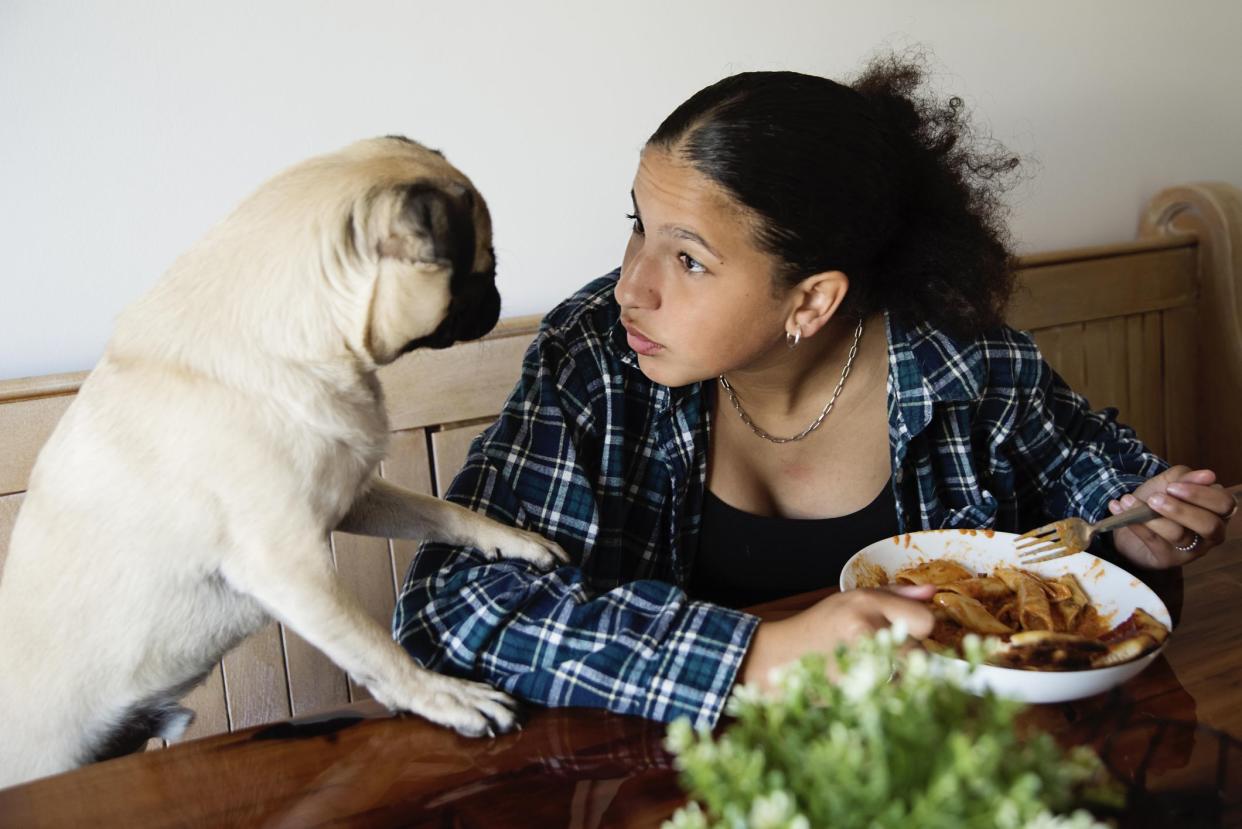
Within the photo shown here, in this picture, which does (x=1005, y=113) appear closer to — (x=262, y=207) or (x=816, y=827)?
(x=262, y=207)

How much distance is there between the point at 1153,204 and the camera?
235 cm

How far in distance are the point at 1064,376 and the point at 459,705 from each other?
1.75 m

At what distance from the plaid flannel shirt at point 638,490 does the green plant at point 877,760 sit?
419 mm

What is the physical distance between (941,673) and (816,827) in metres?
0.10

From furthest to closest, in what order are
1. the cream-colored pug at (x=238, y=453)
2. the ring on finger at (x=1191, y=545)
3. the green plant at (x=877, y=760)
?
the ring on finger at (x=1191, y=545) < the cream-colored pug at (x=238, y=453) < the green plant at (x=877, y=760)

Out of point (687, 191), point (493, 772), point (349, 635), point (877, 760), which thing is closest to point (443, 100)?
point (687, 191)

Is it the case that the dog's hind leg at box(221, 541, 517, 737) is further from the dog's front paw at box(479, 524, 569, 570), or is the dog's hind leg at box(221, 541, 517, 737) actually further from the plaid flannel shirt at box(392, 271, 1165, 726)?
the dog's front paw at box(479, 524, 569, 570)

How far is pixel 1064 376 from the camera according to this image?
85.7 inches

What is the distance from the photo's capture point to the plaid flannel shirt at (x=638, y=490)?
883 millimetres

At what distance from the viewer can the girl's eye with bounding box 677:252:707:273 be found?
106cm

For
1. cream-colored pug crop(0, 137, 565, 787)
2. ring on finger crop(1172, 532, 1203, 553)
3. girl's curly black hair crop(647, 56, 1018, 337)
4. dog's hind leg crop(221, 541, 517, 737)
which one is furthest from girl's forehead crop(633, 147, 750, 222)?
ring on finger crop(1172, 532, 1203, 553)

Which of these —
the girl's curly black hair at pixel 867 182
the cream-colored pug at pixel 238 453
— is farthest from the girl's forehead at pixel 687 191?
the cream-colored pug at pixel 238 453

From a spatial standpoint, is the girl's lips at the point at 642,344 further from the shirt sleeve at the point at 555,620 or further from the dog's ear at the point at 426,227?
the dog's ear at the point at 426,227

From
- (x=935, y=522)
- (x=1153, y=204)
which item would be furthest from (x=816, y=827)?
(x=1153, y=204)
